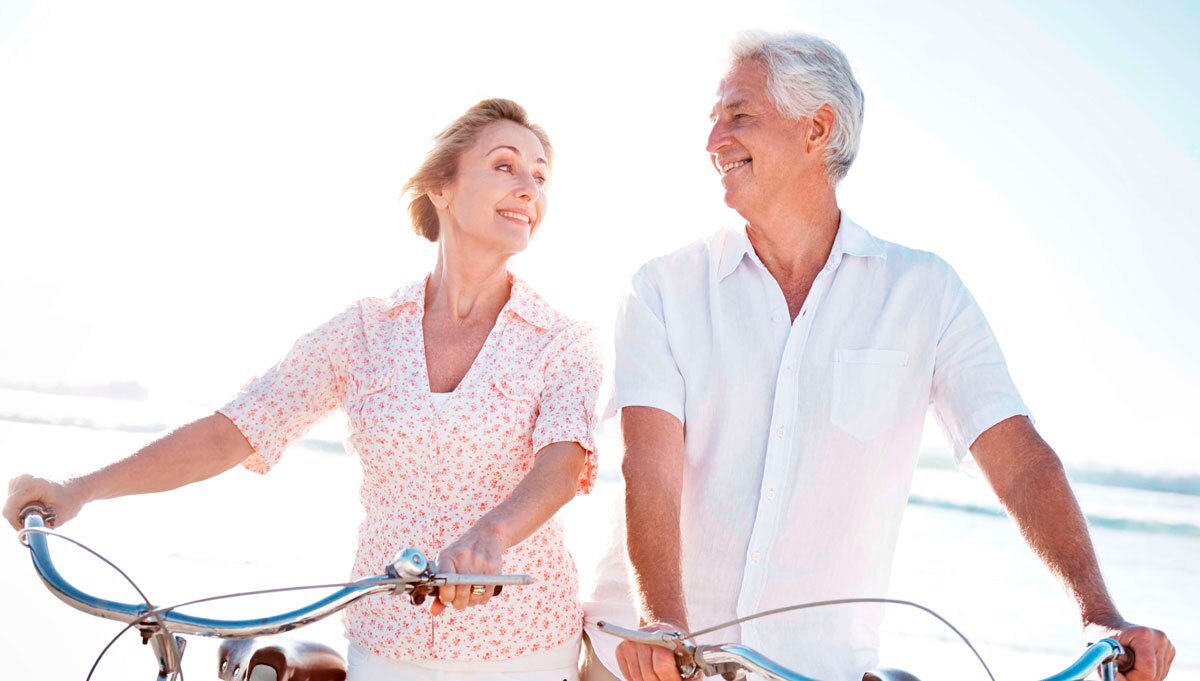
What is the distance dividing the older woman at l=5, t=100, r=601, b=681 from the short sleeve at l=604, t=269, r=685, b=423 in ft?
0.38

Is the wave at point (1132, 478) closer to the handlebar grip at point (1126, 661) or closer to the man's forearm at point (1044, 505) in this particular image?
the man's forearm at point (1044, 505)

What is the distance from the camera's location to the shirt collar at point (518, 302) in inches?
117

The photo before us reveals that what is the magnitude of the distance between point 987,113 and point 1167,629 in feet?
22.6

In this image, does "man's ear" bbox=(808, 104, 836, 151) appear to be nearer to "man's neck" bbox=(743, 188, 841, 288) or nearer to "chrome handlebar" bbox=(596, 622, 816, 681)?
"man's neck" bbox=(743, 188, 841, 288)

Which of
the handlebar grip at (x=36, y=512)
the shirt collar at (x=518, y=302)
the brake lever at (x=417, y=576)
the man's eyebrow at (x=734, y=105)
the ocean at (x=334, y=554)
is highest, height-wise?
the man's eyebrow at (x=734, y=105)

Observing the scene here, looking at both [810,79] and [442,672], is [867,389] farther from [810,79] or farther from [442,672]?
[442,672]

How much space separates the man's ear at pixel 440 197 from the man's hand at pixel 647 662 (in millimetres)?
1490

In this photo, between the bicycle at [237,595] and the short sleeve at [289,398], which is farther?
the short sleeve at [289,398]

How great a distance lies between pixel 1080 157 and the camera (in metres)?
13.5

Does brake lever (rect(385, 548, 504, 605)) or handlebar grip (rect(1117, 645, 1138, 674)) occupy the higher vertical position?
brake lever (rect(385, 548, 504, 605))

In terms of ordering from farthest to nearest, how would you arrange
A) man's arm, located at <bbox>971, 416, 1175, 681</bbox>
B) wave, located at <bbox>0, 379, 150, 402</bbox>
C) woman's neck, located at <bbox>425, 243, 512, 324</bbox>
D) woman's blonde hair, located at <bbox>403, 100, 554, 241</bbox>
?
wave, located at <bbox>0, 379, 150, 402</bbox> → woman's blonde hair, located at <bbox>403, 100, 554, 241</bbox> → woman's neck, located at <bbox>425, 243, 512, 324</bbox> → man's arm, located at <bbox>971, 416, 1175, 681</bbox>

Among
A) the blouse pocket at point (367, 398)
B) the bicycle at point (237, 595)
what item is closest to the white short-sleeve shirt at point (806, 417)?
the blouse pocket at point (367, 398)

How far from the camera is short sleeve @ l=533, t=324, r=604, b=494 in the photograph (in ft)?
8.78

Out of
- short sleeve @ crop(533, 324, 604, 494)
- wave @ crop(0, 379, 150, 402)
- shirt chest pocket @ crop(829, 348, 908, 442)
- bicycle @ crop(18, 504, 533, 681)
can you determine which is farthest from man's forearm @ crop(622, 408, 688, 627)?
wave @ crop(0, 379, 150, 402)
